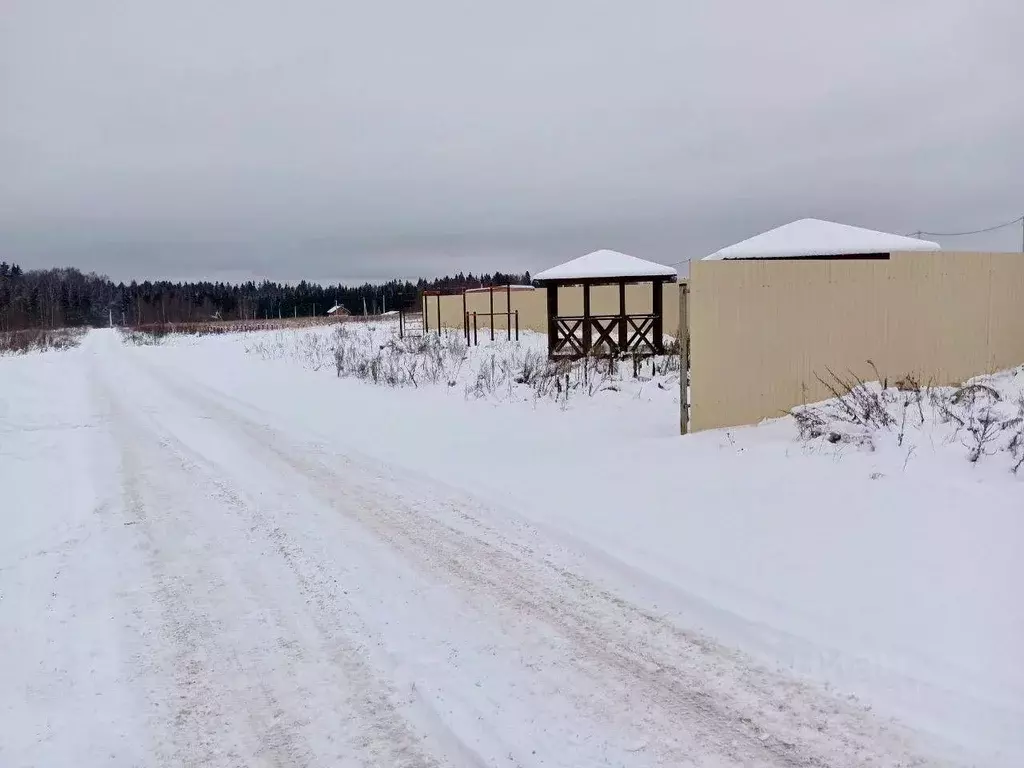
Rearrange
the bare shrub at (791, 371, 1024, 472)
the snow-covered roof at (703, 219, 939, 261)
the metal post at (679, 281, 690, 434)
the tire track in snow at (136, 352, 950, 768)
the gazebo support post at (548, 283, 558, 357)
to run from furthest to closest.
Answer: the gazebo support post at (548, 283, 558, 357)
the snow-covered roof at (703, 219, 939, 261)
the metal post at (679, 281, 690, 434)
the bare shrub at (791, 371, 1024, 472)
the tire track in snow at (136, 352, 950, 768)

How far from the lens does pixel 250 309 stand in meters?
118

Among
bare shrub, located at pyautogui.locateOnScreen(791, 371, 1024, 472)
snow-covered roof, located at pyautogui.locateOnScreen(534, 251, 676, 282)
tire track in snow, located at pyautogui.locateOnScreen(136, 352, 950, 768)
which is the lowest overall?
tire track in snow, located at pyautogui.locateOnScreen(136, 352, 950, 768)

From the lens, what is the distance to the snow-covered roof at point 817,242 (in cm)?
1455

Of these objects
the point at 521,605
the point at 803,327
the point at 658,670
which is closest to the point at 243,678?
the point at 521,605

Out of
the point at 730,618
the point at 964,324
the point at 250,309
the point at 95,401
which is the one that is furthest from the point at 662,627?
the point at 250,309

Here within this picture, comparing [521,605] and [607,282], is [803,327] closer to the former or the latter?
[521,605]

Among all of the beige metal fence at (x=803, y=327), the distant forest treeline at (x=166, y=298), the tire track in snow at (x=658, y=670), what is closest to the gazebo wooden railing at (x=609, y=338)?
the beige metal fence at (x=803, y=327)

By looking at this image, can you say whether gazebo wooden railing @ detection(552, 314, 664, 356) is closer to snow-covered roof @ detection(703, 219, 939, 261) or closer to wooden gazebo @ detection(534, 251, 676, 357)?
wooden gazebo @ detection(534, 251, 676, 357)

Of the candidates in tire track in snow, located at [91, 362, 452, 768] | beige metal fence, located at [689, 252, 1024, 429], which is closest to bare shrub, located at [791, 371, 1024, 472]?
beige metal fence, located at [689, 252, 1024, 429]

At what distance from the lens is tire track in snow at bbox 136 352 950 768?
8.38ft

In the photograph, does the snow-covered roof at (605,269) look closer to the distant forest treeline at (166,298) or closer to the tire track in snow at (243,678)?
the tire track in snow at (243,678)

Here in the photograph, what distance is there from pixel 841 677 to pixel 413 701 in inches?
72.6

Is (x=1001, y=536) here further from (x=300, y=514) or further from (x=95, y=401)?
(x=95, y=401)

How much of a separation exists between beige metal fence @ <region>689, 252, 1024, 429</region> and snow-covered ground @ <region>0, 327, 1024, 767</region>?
0.54m
